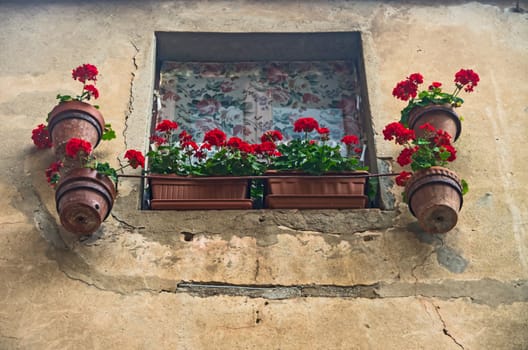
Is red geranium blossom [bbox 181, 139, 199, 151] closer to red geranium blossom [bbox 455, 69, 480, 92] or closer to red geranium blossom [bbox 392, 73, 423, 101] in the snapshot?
red geranium blossom [bbox 392, 73, 423, 101]

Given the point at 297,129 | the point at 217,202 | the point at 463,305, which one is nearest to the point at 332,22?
the point at 297,129

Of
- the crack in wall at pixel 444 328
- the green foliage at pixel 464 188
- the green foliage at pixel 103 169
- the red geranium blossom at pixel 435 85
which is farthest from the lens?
the red geranium blossom at pixel 435 85

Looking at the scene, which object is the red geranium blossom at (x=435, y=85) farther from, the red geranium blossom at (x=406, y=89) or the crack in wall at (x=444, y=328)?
the crack in wall at (x=444, y=328)

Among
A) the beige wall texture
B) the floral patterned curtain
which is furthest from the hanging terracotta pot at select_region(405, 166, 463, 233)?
the floral patterned curtain

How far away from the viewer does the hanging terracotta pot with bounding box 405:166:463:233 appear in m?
4.45

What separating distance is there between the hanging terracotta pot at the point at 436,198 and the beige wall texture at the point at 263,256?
0.63 feet

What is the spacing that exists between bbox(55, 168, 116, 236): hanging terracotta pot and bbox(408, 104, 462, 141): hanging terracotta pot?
1.88m

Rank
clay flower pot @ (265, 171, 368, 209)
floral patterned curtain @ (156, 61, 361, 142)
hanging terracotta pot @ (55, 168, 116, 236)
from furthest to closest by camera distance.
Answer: floral patterned curtain @ (156, 61, 361, 142)
clay flower pot @ (265, 171, 368, 209)
hanging terracotta pot @ (55, 168, 116, 236)

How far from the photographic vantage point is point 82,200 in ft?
14.4

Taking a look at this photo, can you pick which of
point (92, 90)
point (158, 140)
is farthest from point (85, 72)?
point (158, 140)

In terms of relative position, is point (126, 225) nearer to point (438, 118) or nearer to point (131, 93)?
point (131, 93)

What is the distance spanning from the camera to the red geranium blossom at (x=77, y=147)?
14.7ft

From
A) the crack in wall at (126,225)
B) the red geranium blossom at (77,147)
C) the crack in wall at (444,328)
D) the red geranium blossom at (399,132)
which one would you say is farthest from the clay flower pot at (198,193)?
the crack in wall at (444,328)

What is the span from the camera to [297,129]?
489 centimetres
